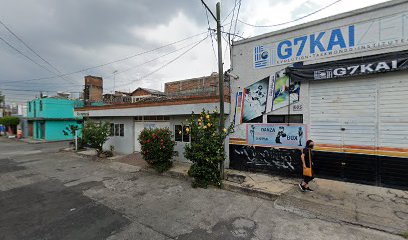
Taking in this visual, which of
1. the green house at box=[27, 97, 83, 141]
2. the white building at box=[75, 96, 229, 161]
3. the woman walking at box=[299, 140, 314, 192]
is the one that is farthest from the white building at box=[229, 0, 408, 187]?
the green house at box=[27, 97, 83, 141]

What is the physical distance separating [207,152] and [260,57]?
14.8 feet

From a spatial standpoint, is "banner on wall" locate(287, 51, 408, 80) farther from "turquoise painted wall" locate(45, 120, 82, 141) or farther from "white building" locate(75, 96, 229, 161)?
"turquoise painted wall" locate(45, 120, 82, 141)

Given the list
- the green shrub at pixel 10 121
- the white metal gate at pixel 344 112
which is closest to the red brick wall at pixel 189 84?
the white metal gate at pixel 344 112

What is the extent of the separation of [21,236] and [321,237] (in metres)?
6.44

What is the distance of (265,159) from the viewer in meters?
8.09

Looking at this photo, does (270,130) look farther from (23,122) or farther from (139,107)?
(23,122)

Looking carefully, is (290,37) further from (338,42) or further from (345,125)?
(345,125)

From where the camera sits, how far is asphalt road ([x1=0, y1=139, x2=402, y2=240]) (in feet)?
14.1

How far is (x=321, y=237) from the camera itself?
4062 mm

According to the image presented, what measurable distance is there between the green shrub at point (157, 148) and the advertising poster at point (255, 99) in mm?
3744

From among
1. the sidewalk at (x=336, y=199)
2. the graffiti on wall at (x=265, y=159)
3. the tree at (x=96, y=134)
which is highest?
the tree at (x=96, y=134)

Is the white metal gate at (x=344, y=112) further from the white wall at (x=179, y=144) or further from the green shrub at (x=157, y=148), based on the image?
the white wall at (x=179, y=144)

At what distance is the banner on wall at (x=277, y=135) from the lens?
293 inches

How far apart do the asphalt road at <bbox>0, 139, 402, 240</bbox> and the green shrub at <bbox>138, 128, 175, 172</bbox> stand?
1128mm
